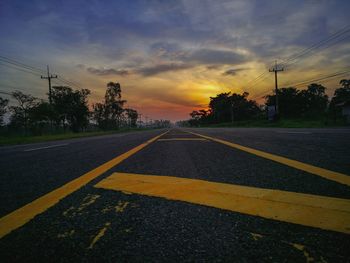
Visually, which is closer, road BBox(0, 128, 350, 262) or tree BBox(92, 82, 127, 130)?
road BBox(0, 128, 350, 262)

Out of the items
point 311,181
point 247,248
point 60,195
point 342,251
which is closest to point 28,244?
point 60,195

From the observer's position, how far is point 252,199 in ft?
5.19

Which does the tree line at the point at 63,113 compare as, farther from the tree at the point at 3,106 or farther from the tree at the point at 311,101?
the tree at the point at 311,101

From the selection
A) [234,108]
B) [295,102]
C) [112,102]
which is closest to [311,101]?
[295,102]

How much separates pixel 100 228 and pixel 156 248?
0.39 meters

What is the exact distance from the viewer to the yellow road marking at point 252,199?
48.3 inches

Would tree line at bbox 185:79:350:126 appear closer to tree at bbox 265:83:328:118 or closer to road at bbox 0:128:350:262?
tree at bbox 265:83:328:118

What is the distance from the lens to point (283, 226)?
1.16m

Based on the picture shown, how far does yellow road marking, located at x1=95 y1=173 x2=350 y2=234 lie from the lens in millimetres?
1228

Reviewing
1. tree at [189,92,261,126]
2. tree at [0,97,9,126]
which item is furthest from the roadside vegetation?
tree at [189,92,261,126]

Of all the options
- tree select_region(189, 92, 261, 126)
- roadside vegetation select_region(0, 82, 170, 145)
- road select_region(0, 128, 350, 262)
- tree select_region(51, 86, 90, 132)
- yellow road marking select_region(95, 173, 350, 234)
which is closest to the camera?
road select_region(0, 128, 350, 262)

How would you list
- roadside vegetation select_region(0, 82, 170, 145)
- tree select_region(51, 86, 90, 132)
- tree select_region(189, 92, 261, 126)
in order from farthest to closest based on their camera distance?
tree select_region(189, 92, 261, 126) < tree select_region(51, 86, 90, 132) < roadside vegetation select_region(0, 82, 170, 145)

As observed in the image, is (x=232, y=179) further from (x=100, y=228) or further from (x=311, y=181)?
(x=100, y=228)

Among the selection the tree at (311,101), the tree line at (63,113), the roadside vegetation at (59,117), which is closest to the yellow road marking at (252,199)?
the roadside vegetation at (59,117)
